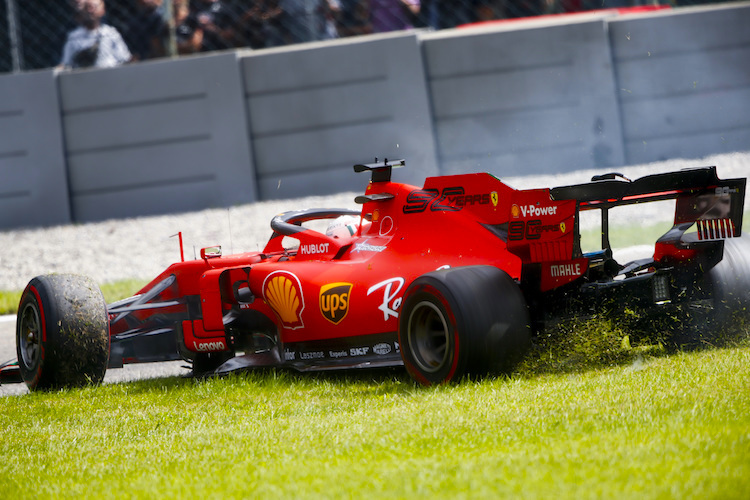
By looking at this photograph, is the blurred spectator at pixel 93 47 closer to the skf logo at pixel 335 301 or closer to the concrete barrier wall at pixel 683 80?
the concrete barrier wall at pixel 683 80

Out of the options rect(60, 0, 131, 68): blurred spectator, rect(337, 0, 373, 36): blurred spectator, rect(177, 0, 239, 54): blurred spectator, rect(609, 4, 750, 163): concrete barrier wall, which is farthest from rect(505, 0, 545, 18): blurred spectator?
rect(60, 0, 131, 68): blurred spectator

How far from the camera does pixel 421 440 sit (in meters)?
3.35

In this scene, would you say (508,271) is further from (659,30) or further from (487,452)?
(659,30)

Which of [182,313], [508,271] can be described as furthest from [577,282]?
[182,313]

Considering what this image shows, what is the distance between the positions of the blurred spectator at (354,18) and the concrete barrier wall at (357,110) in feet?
1.81

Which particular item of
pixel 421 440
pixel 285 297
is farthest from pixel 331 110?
pixel 421 440

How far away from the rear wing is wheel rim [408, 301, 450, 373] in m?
0.79

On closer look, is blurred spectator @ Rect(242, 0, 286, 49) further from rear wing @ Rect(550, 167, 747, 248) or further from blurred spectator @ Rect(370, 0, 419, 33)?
rear wing @ Rect(550, 167, 747, 248)

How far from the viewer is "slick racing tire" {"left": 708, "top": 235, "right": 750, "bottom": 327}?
4.94 metres

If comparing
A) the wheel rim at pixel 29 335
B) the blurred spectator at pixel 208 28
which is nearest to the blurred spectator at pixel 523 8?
the blurred spectator at pixel 208 28

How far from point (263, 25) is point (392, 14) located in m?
1.49

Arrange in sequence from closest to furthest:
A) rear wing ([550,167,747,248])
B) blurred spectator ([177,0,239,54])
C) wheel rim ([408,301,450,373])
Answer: rear wing ([550,167,747,248]) → wheel rim ([408,301,450,373]) → blurred spectator ([177,0,239,54])

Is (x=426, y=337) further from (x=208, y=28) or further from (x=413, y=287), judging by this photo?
(x=208, y=28)

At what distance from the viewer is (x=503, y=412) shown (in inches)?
145
